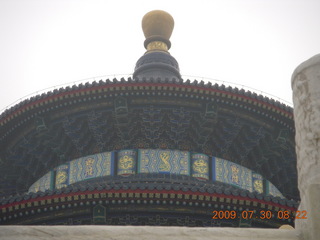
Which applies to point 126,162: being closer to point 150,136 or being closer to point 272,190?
point 150,136

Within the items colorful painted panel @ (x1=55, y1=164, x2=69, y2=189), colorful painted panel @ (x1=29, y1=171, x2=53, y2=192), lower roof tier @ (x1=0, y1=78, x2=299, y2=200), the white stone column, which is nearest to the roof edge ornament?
lower roof tier @ (x1=0, y1=78, x2=299, y2=200)

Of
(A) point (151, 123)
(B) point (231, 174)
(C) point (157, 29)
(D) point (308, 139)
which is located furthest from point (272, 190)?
(D) point (308, 139)

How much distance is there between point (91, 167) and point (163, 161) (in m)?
1.94

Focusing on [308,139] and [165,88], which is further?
[165,88]

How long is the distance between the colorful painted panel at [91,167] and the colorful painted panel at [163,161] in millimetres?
840

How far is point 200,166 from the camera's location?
14312mm

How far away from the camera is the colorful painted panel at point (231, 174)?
47.1 feet

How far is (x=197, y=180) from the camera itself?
13.8m

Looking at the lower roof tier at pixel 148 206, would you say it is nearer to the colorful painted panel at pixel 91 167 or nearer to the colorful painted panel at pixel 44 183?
the colorful painted panel at pixel 91 167

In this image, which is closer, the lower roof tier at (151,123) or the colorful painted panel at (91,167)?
the lower roof tier at (151,123)

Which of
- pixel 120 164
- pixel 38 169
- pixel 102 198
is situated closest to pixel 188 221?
pixel 102 198

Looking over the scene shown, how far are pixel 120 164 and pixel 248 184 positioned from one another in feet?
11.5

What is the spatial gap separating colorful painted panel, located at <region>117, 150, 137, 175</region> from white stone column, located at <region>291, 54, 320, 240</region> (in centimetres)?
999

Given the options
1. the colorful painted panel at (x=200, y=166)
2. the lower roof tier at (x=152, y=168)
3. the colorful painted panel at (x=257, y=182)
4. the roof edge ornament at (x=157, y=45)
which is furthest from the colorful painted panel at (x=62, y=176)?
the roof edge ornament at (x=157, y=45)
